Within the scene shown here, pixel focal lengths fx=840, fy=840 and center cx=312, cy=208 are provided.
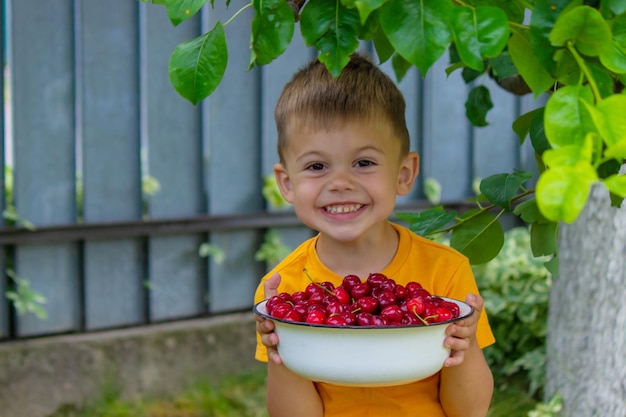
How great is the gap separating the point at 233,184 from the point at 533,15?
2.77 meters

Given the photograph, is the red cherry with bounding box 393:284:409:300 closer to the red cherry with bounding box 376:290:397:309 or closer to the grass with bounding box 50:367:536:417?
the red cherry with bounding box 376:290:397:309

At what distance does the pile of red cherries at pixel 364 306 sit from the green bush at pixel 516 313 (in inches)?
79.9

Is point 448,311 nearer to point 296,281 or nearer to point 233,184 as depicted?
point 296,281

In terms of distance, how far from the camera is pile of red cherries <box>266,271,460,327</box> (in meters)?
1.32

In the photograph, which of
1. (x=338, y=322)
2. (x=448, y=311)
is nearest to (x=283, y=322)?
(x=338, y=322)

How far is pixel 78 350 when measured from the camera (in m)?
3.26

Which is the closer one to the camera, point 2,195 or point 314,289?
point 314,289

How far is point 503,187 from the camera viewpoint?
1526 mm

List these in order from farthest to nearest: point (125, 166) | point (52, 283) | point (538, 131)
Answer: point (125, 166), point (52, 283), point (538, 131)

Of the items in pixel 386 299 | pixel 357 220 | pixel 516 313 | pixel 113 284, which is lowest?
pixel 516 313

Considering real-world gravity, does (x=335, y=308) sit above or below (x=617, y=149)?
below

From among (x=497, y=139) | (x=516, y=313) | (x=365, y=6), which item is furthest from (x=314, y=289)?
(x=497, y=139)

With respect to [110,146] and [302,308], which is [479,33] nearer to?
[302,308]

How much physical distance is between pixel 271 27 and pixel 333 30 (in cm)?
8
